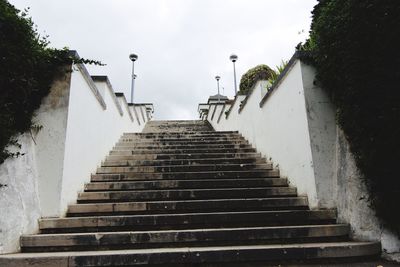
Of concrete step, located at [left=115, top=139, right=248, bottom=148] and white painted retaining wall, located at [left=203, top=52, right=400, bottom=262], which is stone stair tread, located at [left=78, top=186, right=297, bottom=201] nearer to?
white painted retaining wall, located at [left=203, top=52, right=400, bottom=262]

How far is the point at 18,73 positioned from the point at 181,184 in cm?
281

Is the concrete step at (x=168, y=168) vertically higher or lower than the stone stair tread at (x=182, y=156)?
lower

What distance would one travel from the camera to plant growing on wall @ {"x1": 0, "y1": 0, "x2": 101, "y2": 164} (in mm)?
3357

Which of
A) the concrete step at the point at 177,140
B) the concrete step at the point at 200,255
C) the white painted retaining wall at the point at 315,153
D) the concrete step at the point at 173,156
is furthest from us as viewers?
the concrete step at the point at 177,140

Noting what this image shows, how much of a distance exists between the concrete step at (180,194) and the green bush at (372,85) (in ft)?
4.66

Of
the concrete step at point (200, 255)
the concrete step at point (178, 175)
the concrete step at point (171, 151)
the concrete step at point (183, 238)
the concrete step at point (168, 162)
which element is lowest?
the concrete step at point (200, 255)

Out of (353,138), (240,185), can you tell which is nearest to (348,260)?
(353,138)

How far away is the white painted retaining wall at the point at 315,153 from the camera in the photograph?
142 inches

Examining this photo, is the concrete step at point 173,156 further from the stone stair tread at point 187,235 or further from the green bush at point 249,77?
the green bush at point 249,77

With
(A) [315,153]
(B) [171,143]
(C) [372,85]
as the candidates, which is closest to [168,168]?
(B) [171,143]

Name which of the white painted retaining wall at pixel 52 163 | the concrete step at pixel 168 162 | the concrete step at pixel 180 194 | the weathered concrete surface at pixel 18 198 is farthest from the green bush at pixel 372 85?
the weathered concrete surface at pixel 18 198

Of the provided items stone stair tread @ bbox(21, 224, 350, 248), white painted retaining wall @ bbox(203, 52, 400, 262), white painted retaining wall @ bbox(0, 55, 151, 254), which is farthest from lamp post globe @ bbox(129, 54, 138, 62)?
stone stair tread @ bbox(21, 224, 350, 248)

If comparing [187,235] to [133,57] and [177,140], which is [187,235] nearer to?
[177,140]

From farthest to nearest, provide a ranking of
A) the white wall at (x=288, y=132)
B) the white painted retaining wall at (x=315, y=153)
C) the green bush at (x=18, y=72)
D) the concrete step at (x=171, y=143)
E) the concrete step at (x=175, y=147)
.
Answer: the concrete step at (x=171, y=143)
the concrete step at (x=175, y=147)
the white wall at (x=288, y=132)
the white painted retaining wall at (x=315, y=153)
the green bush at (x=18, y=72)
